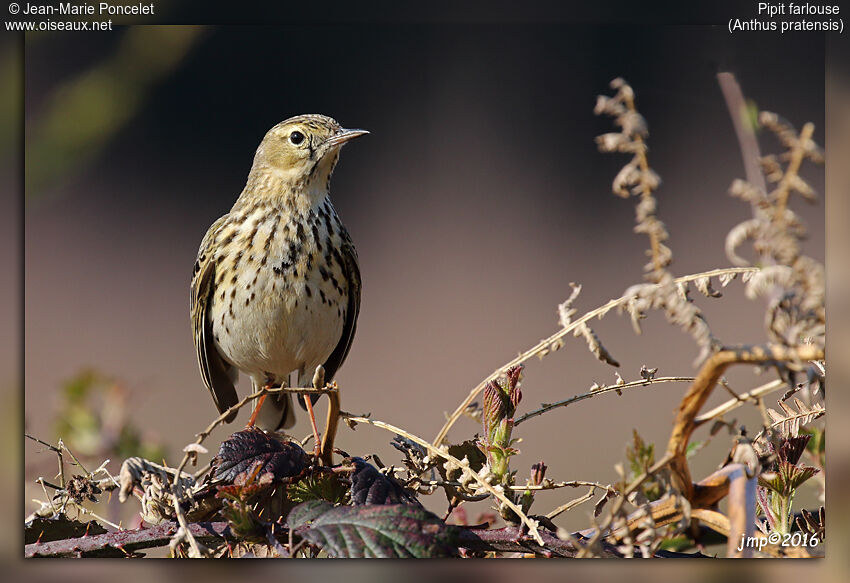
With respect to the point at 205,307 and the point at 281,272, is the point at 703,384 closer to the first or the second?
the point at 281,272

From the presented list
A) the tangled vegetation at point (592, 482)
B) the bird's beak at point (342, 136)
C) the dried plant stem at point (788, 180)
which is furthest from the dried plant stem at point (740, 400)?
the bird's beak at point (342, 136)

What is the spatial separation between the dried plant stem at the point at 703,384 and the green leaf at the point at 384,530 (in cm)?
41

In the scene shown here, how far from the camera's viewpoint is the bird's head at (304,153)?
9.21 ft

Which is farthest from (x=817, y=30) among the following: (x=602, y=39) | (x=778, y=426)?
(x=778, y=426)

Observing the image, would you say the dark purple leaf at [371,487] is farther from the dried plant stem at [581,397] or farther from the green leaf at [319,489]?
the dried plant stem at [581,397]

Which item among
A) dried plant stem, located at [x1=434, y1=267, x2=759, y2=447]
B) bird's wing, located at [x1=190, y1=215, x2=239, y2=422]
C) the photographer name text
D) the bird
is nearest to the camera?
dried plant stem, located at [x1=434, y1=267, x2=759, y2=447]

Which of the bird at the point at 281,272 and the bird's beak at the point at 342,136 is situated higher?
the bird's beak at the point at 342,136

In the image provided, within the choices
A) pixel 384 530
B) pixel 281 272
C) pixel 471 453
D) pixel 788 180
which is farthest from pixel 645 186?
pixel 281 272

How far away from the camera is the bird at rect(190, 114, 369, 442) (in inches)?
104

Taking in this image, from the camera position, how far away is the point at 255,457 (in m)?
1.54

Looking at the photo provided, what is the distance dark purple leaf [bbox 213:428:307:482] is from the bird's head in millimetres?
1402

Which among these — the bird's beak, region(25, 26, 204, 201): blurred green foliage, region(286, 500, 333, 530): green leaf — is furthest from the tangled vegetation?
the bird's beak

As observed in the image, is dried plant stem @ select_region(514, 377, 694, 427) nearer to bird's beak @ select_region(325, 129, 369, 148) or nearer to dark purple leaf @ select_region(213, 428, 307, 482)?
dark purple leaf @ select_region(213, 428, 307, 482)

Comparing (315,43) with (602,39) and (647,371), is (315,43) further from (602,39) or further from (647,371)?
(647,371)
